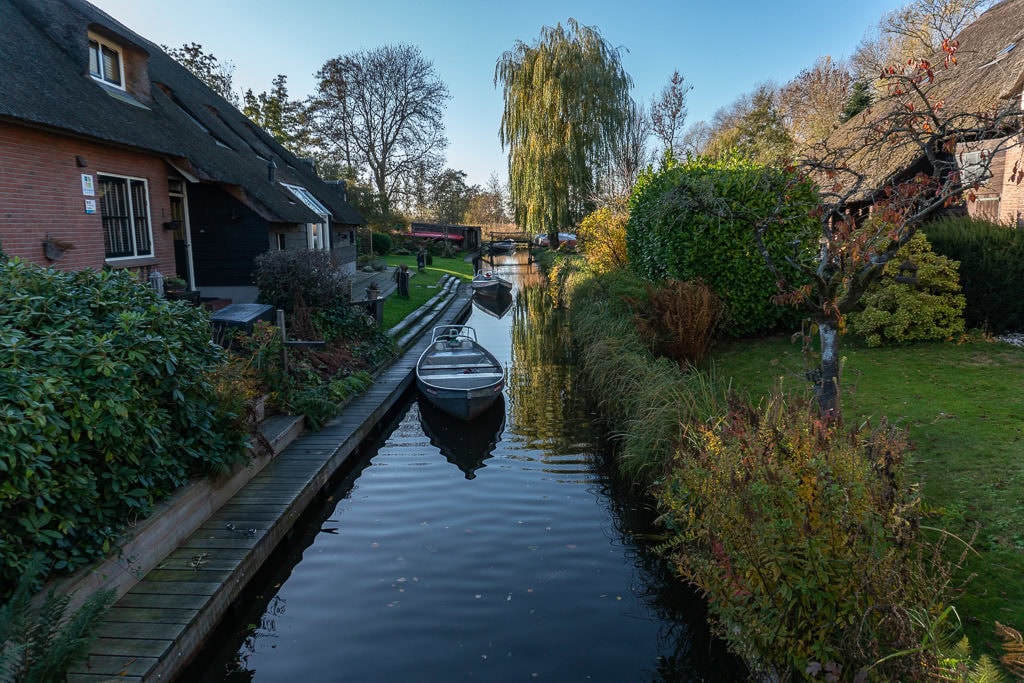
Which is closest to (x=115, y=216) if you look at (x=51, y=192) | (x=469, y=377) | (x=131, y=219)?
(x=131, y=219)

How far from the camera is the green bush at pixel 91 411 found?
13.5 ft

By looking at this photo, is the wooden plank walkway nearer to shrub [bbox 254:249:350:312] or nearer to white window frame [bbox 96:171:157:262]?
shrub [bbox 254:249:350:312]

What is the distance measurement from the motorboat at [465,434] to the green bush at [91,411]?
387 centimetres

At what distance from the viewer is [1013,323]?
34.0 ft

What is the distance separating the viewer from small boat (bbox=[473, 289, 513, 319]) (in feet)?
82.6

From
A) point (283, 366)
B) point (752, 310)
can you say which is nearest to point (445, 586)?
point (283, 366)

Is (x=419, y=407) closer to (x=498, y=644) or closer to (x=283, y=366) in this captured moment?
(x=283, y=366)

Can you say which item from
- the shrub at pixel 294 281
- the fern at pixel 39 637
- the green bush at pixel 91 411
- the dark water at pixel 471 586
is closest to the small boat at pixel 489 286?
the shrub at pixel 294 281

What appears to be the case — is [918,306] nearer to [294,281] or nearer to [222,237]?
[294,281]

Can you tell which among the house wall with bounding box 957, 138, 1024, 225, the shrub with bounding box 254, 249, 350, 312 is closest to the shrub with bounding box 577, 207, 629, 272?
the house wall with bounding box 957, 138, 1024, 225

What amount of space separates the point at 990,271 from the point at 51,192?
15.4 m

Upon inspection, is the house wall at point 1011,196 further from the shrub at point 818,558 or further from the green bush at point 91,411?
the green bush at point 91,411

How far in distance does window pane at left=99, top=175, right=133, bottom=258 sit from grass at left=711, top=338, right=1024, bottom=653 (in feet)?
37.7

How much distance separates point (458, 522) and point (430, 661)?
2578 millimetres
